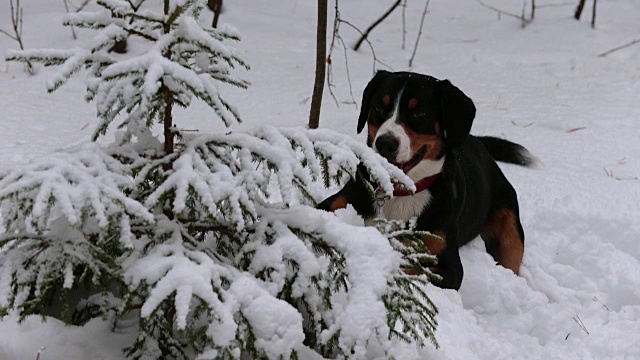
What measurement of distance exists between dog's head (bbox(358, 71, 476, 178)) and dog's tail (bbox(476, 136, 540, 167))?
1191 millimetres

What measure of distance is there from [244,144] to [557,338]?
194 centimetres

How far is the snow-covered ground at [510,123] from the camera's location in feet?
10.2

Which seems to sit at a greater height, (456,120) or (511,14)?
(456,120)

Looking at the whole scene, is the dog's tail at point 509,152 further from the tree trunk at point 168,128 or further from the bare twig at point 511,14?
the bare twig at point 511,14

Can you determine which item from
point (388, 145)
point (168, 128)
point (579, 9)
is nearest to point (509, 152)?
point (388, 145)

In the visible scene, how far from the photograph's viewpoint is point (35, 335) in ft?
6.40

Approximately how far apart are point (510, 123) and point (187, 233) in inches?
164

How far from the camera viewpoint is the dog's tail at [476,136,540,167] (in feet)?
15.0

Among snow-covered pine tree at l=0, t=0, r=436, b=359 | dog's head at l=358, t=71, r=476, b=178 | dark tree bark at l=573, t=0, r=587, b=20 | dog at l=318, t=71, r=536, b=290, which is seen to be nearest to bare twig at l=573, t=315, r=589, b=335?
dog at l=318, t=71, r=536, b=290

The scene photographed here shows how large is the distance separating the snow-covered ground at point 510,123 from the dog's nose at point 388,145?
69 cm

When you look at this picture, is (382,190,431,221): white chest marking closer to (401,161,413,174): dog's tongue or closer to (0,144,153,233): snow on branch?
(401,161,413,174): dog's tongue

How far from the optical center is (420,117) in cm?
339

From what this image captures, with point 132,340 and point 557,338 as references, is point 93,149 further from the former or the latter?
point 557,338

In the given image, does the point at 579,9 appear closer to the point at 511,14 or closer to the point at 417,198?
the point at 511,14
